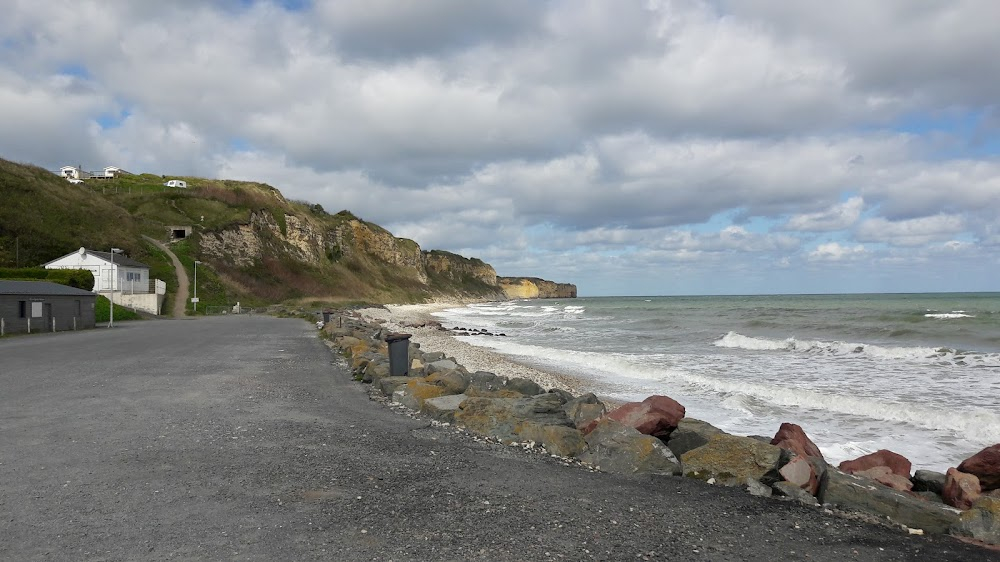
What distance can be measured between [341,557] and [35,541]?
8.38 feet

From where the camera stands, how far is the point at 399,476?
6543 mm

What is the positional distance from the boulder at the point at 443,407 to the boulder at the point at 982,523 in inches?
255

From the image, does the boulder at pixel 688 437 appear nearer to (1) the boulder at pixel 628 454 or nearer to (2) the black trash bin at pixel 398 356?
(1) the boulder at pixel 628 454

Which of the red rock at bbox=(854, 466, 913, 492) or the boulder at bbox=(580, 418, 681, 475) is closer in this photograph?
the red rock at bbox=(854, 466, 913, 492)

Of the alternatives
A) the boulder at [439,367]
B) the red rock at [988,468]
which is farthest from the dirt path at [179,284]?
the red rock at [988,468]

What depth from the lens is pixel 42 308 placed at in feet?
98.6

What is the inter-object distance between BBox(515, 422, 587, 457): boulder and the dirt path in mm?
48432

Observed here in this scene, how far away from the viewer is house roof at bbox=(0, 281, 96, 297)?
2847 centimetres

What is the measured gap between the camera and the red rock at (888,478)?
6.62 m

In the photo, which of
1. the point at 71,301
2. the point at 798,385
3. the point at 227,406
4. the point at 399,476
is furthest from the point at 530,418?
the point at 71,301

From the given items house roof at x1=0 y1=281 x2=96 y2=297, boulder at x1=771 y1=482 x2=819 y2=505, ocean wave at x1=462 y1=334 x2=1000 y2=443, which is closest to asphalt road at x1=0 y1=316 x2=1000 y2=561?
boulder at x1=771 y1=482 x2=819 y2=505

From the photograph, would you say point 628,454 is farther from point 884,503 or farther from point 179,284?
point 179,284

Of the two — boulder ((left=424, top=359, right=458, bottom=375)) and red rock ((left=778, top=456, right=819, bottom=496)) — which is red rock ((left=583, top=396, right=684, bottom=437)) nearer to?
red rock ((left=778, top=456, right=819, bottom=496))

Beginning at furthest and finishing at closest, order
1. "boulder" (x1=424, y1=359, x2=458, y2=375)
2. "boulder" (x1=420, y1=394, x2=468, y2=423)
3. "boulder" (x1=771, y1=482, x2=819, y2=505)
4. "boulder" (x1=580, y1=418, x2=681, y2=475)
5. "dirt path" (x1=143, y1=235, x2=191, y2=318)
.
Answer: "dirt path" (x1=143, y1=235, x2=191, y2=318) → "boulder" (x1=424, y1=359, x2=458, y2=375) → "boulder" (x1=420, y1=394, x2=468, y2=423) → "boulder" (x1=580, y1=418, x2=681, y2=475) → "boulder" (x1=771, y1=482, x2=819, y2=505)
